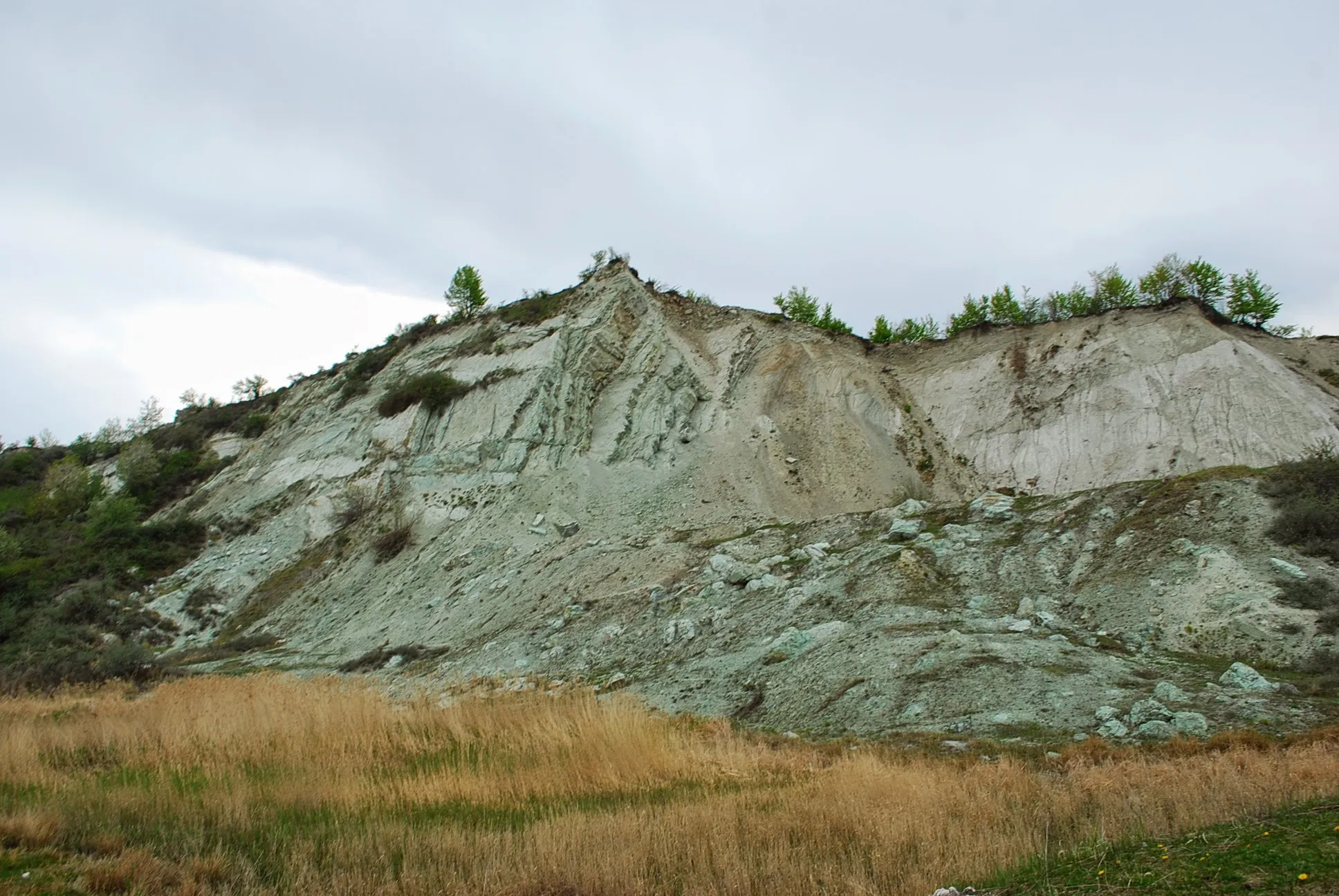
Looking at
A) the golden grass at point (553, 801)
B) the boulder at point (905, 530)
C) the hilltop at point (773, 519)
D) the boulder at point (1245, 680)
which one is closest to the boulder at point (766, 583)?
the hilltop at point (773, 519)

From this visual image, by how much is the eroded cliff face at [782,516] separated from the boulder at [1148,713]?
65 centimetres

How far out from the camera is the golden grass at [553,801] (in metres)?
6.09

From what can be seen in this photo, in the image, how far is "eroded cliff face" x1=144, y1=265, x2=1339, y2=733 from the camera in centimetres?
1393

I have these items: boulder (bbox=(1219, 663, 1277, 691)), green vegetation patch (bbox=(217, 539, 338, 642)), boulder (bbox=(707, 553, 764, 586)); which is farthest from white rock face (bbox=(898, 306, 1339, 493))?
green vegetation patch (bbox=(217, 539, 338, 642))

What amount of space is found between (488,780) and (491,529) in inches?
821

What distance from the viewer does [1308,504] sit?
15312 mm

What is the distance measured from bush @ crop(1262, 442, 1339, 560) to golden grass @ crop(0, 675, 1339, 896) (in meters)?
7.43

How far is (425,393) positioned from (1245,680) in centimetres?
3211

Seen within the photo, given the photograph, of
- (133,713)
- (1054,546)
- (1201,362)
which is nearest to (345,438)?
(133,713)

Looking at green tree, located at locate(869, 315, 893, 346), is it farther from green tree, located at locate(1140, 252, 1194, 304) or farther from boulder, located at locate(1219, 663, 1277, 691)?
boulder, located at locate(1219, 663, 1277, 691)

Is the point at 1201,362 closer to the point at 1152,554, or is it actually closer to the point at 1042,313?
the point at 1042,313

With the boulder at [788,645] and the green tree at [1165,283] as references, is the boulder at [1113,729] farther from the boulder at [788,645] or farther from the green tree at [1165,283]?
the green tree at [1165,283]

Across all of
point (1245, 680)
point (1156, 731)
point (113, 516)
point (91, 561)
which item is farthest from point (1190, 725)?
point (113, 516)

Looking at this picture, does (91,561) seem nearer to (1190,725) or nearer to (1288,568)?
(1190,725)
